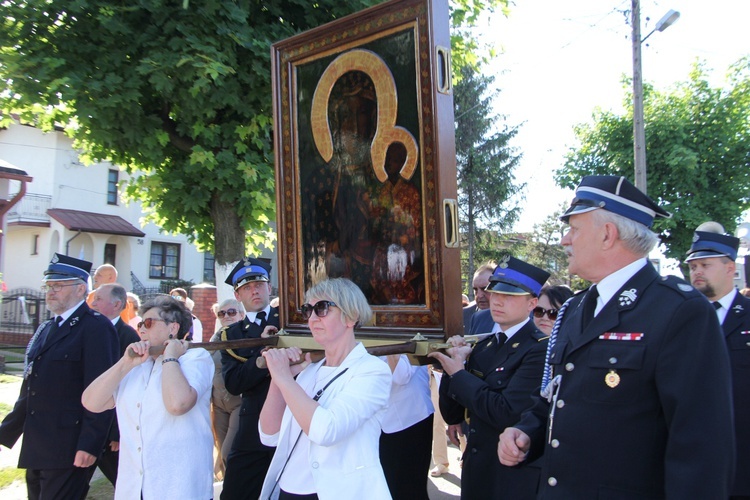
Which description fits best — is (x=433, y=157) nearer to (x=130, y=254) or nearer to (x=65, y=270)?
(x=65, y=270)

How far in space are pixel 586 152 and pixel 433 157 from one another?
1468 cm

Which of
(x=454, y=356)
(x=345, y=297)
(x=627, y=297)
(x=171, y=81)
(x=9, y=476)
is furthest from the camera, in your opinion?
(x=9, y=476)

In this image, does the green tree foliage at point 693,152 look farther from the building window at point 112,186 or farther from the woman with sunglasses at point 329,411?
the building window at point 112,186

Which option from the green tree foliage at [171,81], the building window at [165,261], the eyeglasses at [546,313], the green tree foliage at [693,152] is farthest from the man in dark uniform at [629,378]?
the building window at [165,261]

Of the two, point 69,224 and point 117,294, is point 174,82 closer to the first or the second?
point 117,294

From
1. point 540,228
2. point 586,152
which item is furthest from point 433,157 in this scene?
point 540,228

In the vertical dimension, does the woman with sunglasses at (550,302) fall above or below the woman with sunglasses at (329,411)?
above

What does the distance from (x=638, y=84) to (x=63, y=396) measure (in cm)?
1044

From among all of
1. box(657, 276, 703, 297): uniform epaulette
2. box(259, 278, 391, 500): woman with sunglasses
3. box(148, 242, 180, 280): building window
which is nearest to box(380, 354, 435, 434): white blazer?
box(259, 278, 391, 500): woman with sunglasses

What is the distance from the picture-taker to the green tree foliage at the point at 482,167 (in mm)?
24078

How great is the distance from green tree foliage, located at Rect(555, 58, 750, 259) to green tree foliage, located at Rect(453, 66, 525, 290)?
26.7 ft

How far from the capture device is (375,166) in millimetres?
3725

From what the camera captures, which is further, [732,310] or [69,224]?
[69,224]

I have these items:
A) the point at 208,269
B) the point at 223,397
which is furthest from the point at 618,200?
the point at 208,269
